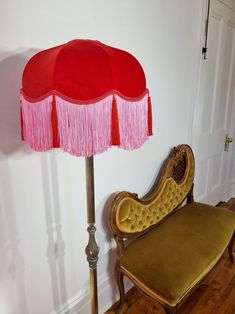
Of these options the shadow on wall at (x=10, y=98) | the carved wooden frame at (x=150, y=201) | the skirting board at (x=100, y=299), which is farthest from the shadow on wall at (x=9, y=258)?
the carved wooden frame at (x=150, y=201)

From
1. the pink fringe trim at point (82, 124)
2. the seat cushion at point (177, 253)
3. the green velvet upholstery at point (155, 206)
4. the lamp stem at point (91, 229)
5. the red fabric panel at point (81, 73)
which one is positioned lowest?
the seat cushion at point (177, 253)

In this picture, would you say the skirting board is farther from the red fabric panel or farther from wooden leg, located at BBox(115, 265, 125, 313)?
the red fabric panel

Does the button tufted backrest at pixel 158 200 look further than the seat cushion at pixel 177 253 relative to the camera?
Yes

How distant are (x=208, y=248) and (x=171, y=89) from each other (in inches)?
45.0

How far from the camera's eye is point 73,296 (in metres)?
1.46

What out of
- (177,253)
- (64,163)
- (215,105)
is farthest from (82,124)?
(215,105)

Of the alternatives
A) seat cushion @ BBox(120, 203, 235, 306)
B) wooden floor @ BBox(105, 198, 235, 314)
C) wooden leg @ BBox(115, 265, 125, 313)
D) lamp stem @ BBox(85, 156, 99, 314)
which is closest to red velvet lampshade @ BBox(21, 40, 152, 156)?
lamp stem @ BBox(85, 156, 99, 314)

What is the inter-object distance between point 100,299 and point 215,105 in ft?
6.73

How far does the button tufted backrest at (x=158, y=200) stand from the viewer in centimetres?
148

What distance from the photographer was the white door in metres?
2.23

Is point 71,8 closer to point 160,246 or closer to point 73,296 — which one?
point 160,246

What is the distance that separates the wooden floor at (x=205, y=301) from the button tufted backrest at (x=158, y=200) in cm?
56

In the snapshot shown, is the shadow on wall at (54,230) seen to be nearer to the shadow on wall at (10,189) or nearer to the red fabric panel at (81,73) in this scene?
the shadow on wall at (10,189)

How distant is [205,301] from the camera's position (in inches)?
68.7
